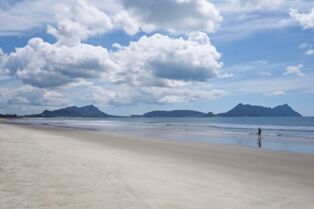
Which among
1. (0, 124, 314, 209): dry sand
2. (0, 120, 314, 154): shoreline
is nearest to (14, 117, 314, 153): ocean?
(0, 120, 314, 154): shoreline

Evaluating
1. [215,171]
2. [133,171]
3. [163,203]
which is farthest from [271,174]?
[163,203]

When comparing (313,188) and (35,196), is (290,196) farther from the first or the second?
(35,196)

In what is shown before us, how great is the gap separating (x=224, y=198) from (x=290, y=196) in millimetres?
1899

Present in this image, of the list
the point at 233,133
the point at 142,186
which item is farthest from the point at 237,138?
the point at 142,186

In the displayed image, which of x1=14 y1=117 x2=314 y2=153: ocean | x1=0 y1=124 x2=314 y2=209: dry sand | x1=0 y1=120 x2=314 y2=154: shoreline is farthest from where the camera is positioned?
x1=14 y1=117 x2=314 y2=153: ocean

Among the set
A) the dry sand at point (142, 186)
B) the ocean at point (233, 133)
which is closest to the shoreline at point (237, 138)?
the ocean at point (233, 133)

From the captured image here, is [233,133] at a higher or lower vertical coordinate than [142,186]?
higher

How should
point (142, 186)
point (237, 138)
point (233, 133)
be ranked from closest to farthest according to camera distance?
point (142, 186) → point (237, 138) → point (233, 133)

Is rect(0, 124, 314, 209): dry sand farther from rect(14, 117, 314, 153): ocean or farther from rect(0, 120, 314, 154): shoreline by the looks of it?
rect(14, 117, 314, 153): ocean

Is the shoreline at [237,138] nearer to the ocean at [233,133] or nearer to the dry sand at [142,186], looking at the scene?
the ocean at [233,133]

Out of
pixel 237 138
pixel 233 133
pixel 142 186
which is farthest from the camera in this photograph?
pixel 233 133

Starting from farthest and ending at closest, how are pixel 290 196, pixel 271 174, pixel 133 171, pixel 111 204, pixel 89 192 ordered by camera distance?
pixel 271 174, pixel 133 171, pixel 290 196, pixel 89 192, pixel 111 204

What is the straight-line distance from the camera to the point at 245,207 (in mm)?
7883

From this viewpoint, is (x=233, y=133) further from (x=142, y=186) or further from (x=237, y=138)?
(x=142, y=186)
